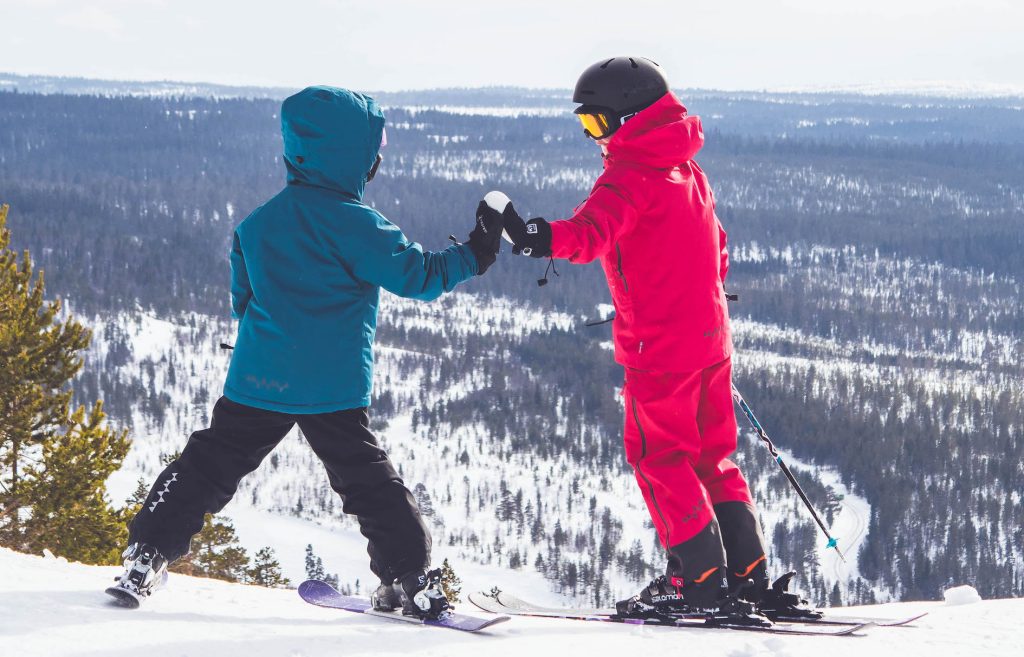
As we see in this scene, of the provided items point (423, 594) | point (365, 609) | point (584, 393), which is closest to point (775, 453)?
point (423, 594)

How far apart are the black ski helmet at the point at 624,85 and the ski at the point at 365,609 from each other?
2088 millimetres

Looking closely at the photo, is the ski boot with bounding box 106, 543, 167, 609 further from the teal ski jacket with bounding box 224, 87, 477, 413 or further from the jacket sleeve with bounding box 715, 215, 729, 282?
the jacket sleeve with bounding box 715, 215, 729, 282

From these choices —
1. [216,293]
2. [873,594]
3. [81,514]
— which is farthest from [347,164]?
[216,293]

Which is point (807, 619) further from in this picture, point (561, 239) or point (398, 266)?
point (398, 266)

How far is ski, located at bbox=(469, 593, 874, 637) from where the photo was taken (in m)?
3.66

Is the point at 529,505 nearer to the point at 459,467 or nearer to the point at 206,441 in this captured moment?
the point at 459,467

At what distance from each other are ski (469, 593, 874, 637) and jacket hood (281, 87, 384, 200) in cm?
180

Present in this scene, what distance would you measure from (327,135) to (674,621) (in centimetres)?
225

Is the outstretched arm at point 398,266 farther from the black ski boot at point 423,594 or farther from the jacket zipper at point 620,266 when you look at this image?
the black ski boot at point 423,594

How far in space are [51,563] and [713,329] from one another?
112 inches

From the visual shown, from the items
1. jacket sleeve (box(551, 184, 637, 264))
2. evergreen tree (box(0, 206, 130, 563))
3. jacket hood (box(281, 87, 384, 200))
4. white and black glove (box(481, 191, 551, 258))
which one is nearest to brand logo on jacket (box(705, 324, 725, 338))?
jacket sleeve (box(551, 184, 637, 264))

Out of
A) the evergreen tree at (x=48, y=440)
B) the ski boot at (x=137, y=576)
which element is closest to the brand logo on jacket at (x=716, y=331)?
the ski boot at (x=137, y=576)

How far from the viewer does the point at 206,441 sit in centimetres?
359

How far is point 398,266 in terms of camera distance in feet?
11.2
